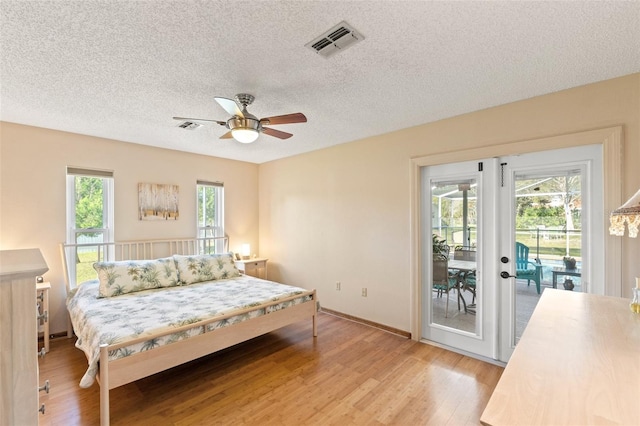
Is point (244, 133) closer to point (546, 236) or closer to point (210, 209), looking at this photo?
point (546, 236)

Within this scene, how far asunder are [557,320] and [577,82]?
78.1 inches

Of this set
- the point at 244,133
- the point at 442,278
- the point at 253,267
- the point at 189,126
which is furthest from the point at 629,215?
the point at 253,267

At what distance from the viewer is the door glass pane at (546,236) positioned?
8.30ft

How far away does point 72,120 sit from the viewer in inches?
123

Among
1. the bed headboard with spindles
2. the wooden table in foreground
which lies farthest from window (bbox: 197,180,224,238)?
the wooden table in foreground

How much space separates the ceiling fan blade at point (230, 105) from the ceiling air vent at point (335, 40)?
0.68 meters

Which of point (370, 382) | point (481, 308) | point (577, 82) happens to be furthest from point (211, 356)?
point (577, 82)

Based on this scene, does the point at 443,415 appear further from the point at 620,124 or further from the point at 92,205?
the point at 92,205

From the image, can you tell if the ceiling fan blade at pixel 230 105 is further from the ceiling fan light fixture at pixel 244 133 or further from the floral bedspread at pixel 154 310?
the floral bedspread at pixel 154 310

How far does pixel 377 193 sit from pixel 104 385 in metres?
3.20

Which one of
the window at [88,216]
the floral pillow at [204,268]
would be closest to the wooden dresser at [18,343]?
the floral pillow at [204,268]

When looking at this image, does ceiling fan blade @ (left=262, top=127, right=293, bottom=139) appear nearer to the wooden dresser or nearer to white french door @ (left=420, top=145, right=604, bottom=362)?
white french door @ (left=420, top=145, right=604, bottom=362)

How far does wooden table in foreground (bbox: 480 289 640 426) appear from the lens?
785 mm

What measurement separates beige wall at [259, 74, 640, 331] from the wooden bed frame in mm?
936
